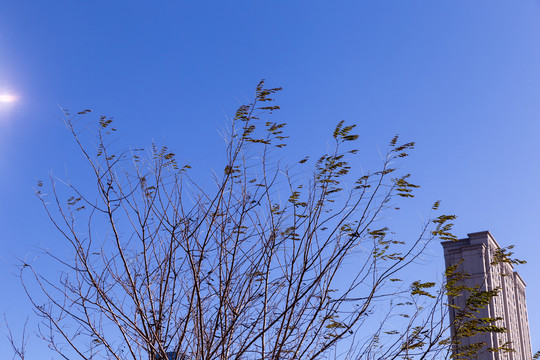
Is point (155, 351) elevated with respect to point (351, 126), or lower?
lower

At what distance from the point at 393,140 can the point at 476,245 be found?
49.3 meters

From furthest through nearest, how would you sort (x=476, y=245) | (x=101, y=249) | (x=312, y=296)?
(x=476, y=245), (x=101, y=249), (x=312, y=296)

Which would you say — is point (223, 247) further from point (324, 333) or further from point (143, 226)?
point (324, 333)

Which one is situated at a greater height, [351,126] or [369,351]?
[351,126]

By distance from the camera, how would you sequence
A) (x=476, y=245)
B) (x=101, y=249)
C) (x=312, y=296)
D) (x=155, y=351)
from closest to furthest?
1. (x=155, y=351)
2. (x=312, y=296)
3. (x=101, y=249)
4. (x=476, y=245)

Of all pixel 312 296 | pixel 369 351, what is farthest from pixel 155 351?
pixel 369 351

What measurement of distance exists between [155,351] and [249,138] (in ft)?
5.96

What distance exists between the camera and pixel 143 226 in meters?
4.46

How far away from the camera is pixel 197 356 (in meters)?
4.14

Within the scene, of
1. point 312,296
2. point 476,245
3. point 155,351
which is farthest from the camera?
point 476,245

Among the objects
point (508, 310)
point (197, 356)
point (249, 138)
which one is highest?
point (508, 310)

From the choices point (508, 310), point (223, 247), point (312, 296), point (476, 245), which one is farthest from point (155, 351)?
point (508, 310)

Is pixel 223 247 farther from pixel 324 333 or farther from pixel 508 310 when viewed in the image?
pixel 508 310

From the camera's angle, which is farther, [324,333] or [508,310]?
[508,310]
